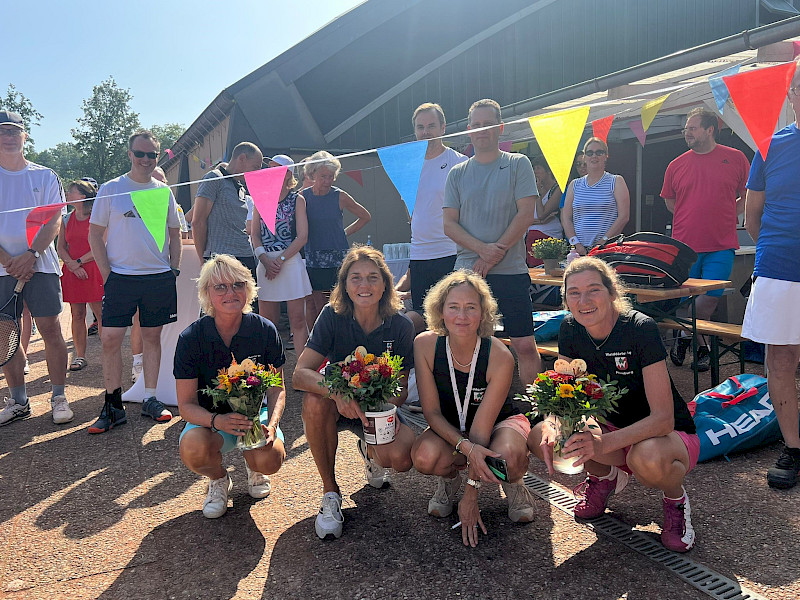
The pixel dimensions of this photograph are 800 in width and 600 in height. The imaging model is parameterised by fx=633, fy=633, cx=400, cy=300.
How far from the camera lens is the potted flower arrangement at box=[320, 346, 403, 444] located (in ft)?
8.95

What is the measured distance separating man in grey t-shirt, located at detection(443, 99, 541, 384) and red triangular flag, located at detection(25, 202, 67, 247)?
116 inches

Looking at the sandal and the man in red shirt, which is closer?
the man in red shirt

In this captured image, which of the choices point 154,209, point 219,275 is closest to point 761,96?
point 219,275

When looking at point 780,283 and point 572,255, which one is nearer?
point 780,283

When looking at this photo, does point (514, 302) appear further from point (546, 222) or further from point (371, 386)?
point (546, 222)

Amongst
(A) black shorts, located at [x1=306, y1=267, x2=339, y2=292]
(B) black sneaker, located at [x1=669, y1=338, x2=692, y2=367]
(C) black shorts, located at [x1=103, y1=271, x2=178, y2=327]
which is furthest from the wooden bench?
(C) black shorts, located at [x1=103, y1=271, x2=178, y2=327]

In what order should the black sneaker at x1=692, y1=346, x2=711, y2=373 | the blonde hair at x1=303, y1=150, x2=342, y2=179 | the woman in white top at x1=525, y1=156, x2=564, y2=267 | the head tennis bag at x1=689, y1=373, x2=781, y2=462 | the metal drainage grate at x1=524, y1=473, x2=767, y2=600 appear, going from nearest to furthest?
the metal drainage grate at x1=524, y1=473, x2=767, y2=600, the head tennis bag at x1=689, y1=373, x2=781, y2=462, the black sneaker at x1=692, y1=346, x2=711, y2=373, the blonde hair at x1=303, y1=150, x2=342, y2=179, the woman in white top at x1=525, y1=156, x2=564, y2=267

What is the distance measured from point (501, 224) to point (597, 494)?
1746mm

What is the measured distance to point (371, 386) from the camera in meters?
2.72

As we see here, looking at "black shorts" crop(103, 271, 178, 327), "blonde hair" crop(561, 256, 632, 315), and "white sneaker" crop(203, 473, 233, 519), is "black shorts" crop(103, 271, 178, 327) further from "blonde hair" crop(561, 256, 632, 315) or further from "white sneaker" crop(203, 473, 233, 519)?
"blonde hair" crop(561, 256, 632, 315)

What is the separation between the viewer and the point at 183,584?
2.53 m

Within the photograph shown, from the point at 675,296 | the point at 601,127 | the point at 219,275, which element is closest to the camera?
the point at 219,275

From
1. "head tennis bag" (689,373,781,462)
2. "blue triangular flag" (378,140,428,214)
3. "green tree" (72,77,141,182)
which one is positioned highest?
"green tree" (72,77,141,182)

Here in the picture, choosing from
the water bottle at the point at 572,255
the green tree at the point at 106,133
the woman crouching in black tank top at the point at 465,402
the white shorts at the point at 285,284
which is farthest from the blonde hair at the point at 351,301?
the green tree at the point at 106,133
